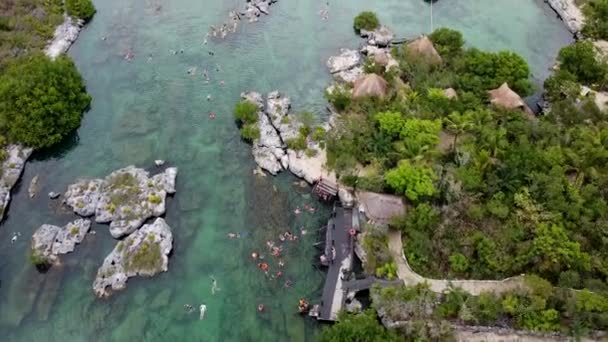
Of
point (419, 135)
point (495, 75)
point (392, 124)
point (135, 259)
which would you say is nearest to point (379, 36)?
point (495, 75)

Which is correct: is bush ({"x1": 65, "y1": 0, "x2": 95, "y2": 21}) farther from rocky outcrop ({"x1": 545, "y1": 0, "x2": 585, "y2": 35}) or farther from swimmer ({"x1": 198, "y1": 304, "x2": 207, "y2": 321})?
rocky outcrop ({"x1": 545, "y1": 0, "x2": 585, "y2": 35})

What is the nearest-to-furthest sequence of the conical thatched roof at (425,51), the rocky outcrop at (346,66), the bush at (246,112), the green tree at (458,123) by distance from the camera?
the green tree at (458,123)
the bush at (246,112)
the conical thatched roof at (425,51)
the rocky outcrop at (346,66)

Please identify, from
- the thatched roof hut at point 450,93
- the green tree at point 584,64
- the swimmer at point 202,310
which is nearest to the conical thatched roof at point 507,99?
the thatched roof hut at point 450,93

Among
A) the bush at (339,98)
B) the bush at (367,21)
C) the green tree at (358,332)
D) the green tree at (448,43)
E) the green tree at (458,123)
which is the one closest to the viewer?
the green tree at (358,332)

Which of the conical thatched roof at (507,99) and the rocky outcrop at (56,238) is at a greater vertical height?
Answer: the conical thatched roof at (507,99)

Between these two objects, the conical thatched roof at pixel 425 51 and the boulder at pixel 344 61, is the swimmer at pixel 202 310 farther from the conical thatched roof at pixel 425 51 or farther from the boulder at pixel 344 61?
the conical thatched roof at pixel 425 51

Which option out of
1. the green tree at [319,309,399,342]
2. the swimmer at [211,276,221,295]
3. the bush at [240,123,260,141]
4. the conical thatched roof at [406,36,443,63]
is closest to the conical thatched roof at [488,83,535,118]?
the conical thatched roof at [406,36,443,63]
